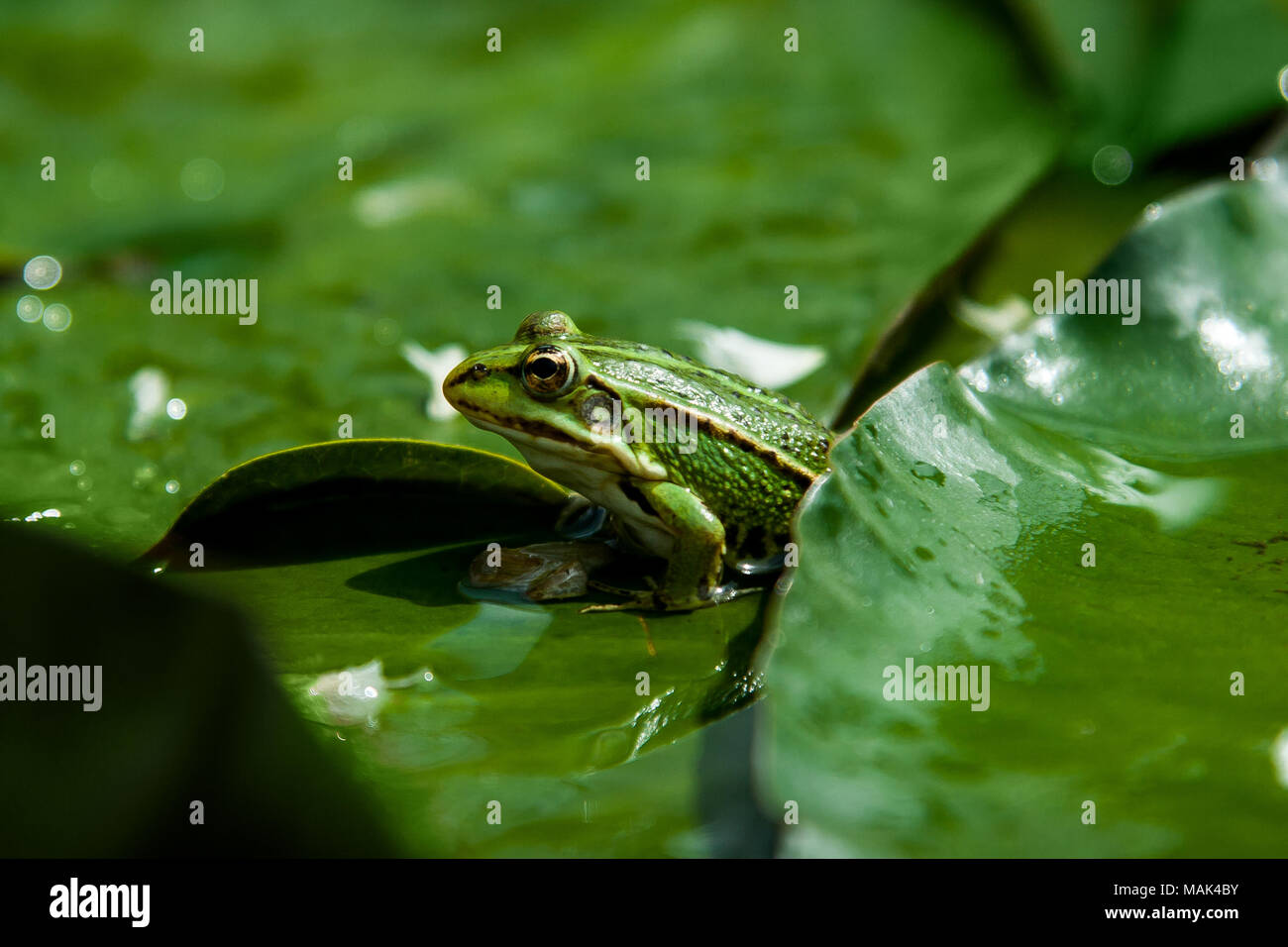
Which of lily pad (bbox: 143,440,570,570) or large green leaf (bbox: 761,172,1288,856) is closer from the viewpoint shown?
large green leaf (bbox: 761,172,1288,856)

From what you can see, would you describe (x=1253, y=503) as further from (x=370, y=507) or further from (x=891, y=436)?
(x=370, y=507)

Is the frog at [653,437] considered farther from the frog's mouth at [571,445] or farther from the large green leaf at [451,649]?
the large green leaf at [451,649]

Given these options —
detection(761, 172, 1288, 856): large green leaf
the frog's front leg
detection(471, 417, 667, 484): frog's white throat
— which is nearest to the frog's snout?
detection(471, 417, 667, 484): frog's white throat

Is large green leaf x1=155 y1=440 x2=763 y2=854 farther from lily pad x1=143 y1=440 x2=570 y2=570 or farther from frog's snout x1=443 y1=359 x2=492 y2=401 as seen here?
frog's snout x1=443 y1=359 x2=492 y2=401

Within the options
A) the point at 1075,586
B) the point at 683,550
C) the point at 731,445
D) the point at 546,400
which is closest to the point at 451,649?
the point at 683,550
